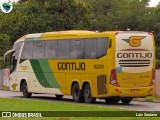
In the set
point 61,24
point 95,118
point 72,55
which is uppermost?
point 61,24

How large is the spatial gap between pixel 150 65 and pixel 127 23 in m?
40.4

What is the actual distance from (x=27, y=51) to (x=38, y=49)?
50.6 inches

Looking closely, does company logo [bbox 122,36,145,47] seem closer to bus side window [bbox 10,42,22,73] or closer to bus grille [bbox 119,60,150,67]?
bus grille [bbox 119,60,150,67]

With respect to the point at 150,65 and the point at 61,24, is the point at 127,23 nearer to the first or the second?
the point at 61,24

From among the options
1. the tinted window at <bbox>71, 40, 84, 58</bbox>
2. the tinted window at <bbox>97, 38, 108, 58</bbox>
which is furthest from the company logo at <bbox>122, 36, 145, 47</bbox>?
the tinted window at <bbox>71, 40, 84, 58</bbox>

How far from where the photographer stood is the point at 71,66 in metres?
29.0

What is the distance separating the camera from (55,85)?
30469mm

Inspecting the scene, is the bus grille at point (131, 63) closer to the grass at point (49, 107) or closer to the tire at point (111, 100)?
the tire at point (111, 100)

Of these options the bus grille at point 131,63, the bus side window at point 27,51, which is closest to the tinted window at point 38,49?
the bus side window at point 27,51

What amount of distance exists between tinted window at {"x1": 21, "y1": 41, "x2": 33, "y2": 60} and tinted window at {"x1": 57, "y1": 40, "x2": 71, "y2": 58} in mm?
3014

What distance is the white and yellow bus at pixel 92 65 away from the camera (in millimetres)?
26344

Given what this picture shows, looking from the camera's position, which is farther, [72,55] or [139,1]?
[139,1]

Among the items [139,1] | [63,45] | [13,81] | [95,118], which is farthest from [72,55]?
[139,1]

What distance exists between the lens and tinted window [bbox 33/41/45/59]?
31344 millimetres
